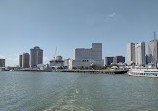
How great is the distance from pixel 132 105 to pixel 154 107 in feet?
8.08

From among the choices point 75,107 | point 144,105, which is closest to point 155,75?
point 144,105

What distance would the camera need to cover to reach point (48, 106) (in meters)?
21.1

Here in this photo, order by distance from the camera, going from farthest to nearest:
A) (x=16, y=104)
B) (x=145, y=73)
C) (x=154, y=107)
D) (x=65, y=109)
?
(x=145, y=73), (x=16, y=104), (x=154, y=107), (x=65, y=109)

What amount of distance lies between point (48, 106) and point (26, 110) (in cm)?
260

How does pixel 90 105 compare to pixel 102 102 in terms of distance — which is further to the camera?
pixel 102 102

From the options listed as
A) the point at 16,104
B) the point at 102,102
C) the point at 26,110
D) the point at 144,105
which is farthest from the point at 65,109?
the point at 144,105

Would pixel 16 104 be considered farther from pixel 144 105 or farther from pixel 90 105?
pixel 144 105

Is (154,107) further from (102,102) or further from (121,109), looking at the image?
(102,102)

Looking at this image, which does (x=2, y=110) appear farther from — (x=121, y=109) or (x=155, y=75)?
(x=155, y=75)

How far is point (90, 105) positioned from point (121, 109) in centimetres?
368

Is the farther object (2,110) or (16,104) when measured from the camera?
(16,104)

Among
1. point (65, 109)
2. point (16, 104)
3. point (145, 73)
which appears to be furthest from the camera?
point (145, 73)

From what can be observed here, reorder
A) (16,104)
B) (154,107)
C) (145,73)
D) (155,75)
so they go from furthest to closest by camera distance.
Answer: (145,73) < (155,75) < (16,104) < (154,107)

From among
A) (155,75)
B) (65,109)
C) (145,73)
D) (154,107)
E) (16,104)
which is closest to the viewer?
(65,109)
